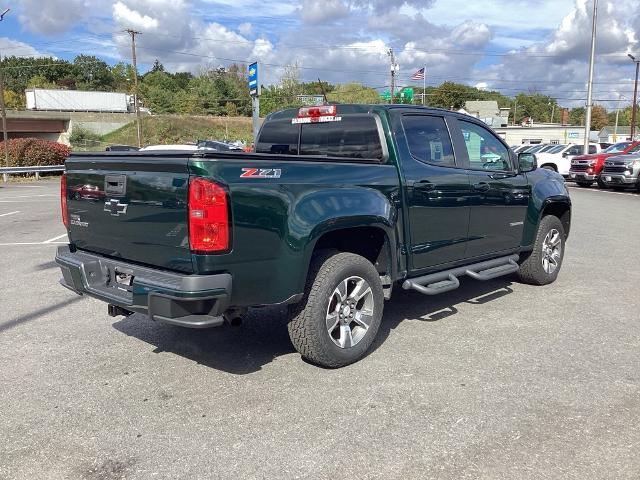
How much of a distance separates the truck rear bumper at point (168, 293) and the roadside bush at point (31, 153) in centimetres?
2871

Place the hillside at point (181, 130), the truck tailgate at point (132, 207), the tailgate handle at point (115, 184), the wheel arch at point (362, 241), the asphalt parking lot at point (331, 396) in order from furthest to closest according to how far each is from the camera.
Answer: the hillside at point (181, 130) < the wheel arch at point (362, 241) < the tailgate handle at point (115, 184) < the truck tailgate at point (132, 207) < the asphalt parking lot at point (331, 396)

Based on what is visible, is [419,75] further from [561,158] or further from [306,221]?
[306,221]

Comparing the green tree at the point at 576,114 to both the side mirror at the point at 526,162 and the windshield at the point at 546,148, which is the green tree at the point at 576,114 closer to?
the windshield at the point at 546,148

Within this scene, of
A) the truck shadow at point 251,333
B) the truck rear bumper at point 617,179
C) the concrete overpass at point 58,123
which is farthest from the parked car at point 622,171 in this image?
the concrete overpass at point 58,123

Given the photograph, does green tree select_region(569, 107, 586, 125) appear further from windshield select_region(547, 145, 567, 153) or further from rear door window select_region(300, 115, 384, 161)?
rear door window select_region(300, 115, 384, 161)

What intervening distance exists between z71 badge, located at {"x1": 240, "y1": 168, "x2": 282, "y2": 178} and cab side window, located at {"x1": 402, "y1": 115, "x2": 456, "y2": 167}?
157 cm

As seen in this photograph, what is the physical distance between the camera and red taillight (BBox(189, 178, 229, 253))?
3.34m

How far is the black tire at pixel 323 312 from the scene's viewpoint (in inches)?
156

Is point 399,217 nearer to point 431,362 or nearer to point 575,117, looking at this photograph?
point 431,362

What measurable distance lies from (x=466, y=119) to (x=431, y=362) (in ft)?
8.38

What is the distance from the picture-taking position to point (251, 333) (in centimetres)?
503

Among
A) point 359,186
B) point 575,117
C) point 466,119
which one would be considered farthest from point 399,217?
point 575,117

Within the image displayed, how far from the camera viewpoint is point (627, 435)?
3.24 metres

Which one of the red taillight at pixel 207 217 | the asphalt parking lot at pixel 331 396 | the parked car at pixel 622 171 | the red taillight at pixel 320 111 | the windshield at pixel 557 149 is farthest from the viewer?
the windshield at pixel 557 149
